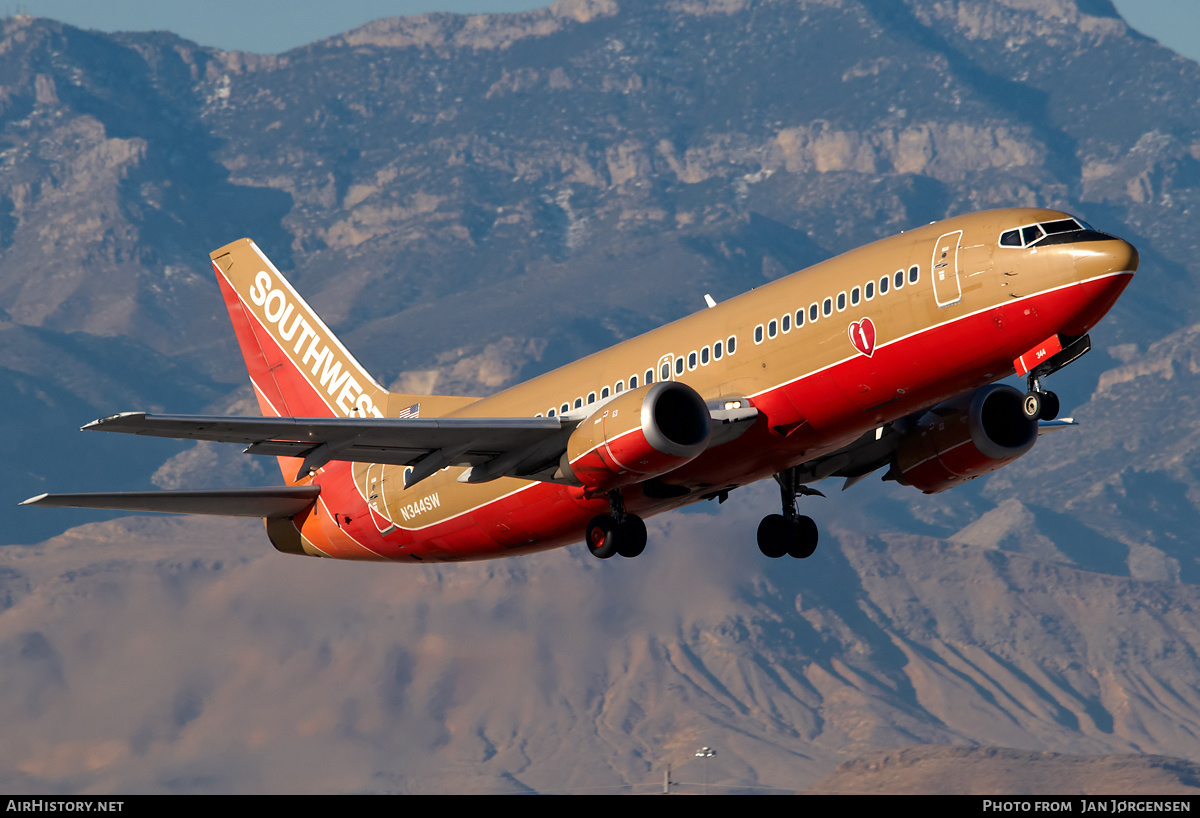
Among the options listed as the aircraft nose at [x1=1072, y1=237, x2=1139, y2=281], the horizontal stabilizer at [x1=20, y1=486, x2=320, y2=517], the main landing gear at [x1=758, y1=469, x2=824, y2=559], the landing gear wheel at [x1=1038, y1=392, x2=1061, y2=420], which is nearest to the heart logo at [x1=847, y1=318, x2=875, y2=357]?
the landing gear wheel at [x1=1038, y1=392, x2=1061, y2=420]

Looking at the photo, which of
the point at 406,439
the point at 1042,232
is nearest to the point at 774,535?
the point at 406,439

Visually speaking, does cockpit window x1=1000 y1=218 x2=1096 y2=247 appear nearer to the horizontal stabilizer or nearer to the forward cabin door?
the forward cabin door

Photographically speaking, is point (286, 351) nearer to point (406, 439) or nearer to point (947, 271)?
point (406, 439)

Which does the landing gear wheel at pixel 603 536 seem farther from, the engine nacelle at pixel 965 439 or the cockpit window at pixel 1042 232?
the cockpit window at pixel 1042 232

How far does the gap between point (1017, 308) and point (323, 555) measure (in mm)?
23910

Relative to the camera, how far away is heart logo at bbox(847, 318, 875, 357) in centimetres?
3897

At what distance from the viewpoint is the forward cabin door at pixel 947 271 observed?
38.1 m

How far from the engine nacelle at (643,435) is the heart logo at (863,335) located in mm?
3659

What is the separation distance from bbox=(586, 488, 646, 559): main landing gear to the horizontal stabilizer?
411 inches

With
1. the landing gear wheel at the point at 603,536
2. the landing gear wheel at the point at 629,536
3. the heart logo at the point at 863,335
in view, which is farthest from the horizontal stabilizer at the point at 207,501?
the heart logo at the point at 863,335

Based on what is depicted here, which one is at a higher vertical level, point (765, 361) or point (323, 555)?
point (765, 361)

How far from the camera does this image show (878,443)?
47000mm
